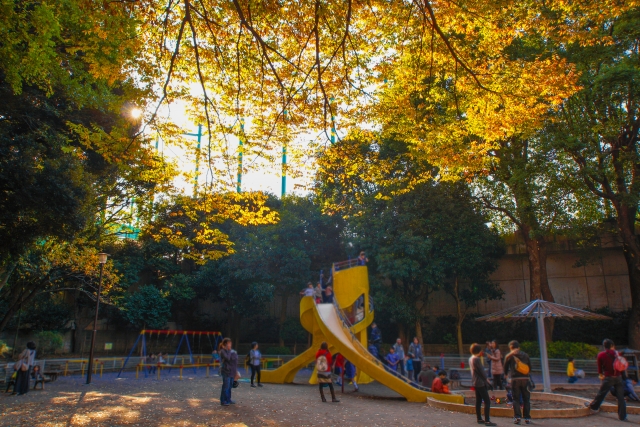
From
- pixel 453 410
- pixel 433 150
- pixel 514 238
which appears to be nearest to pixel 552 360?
pixel 514 238

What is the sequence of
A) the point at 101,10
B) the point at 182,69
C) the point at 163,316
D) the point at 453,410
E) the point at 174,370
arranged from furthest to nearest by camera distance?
1. the point at 163,316
2. the point at 174,370
3. the point at 453,410
4. the point at 182,69
5. the point at 101,10

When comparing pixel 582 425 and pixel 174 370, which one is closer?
pixel 582 425

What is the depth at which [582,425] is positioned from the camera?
8.95 meters

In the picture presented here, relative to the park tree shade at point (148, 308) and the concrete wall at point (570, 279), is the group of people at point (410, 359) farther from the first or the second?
the park tree shade at point (148, 308)

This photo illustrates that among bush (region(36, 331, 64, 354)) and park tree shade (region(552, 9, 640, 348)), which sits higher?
park tree shade (region(552, 9, 640, 348))

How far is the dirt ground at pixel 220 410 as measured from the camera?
9.02 m

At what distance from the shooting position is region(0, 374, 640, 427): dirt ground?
9.02 metres

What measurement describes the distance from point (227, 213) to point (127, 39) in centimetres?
441

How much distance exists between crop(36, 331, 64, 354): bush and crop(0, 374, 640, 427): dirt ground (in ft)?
45.9

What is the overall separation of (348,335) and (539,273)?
13375 millimetres

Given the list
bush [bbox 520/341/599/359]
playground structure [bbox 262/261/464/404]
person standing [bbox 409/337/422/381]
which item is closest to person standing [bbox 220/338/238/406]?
playground structure [bbox 262/261/464/404]

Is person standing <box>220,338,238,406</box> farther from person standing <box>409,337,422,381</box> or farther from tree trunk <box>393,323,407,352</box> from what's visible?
tree trunk <box>393,323,407,352</box>

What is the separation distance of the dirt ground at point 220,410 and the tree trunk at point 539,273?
13339 mm

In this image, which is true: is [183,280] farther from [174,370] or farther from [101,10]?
[101,10]
